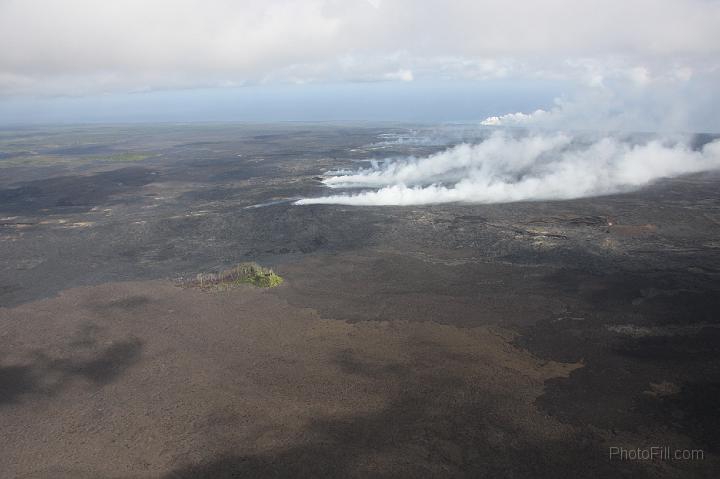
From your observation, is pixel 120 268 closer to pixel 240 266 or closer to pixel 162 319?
pixel 240 266

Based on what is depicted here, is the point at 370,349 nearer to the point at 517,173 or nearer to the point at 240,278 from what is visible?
the point at 240,278

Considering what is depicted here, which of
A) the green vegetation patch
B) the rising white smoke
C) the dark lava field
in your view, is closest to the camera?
the dark lava field

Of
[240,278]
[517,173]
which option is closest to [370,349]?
[240,278]

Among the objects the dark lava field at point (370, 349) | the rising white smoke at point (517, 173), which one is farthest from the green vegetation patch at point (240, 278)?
the rising white smoke at point (517, 173)

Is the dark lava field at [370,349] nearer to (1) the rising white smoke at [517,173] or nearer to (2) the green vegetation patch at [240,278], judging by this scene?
(2) the green vegetation patch at [240,278]

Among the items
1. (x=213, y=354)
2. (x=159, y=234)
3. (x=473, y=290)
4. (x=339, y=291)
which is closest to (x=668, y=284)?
(x=473, y=290)

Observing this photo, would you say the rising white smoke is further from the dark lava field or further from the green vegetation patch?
the green vegetation patch

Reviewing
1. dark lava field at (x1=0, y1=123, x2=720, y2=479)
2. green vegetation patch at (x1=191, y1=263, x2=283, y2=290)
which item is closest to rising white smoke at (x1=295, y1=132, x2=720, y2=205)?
dark lava field at (x1=0, y1=123, x2=720, y2=479)
